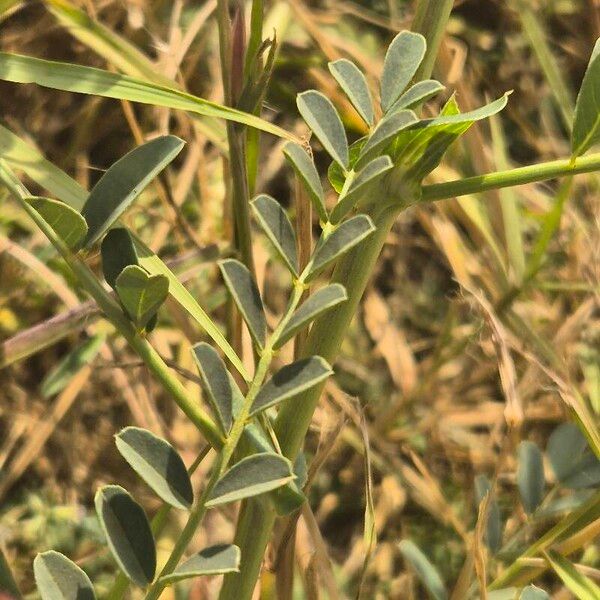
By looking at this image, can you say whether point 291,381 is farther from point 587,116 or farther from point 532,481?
→ point 532,481

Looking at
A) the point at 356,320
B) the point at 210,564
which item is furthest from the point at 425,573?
the point at 356,320

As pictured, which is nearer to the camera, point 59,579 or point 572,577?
point 59,579

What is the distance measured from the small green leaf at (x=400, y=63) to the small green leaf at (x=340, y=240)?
0.08m

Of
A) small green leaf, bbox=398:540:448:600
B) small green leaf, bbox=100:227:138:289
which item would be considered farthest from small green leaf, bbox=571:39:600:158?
small green leaf, bbox=398:540:448:600

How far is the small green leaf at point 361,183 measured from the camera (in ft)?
1.41

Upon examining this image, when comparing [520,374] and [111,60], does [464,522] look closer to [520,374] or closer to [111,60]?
[520,374]

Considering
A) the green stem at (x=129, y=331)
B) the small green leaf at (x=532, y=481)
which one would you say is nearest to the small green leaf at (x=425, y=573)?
the small green leaf at (x=532, y=481)

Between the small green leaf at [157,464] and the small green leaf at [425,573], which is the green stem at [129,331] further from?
the small green leaf at [425,573]

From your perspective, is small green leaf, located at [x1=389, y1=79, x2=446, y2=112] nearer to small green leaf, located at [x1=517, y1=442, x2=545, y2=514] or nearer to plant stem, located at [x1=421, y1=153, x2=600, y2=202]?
plant stem, located at [x1=421, y1=153, x2=600, y2=202]

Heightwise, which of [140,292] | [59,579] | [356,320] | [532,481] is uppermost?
[140,292]

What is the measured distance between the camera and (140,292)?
0.44 metres

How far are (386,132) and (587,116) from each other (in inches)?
4.3

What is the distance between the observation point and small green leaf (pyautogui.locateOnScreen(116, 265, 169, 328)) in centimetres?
43

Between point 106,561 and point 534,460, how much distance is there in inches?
14.8
